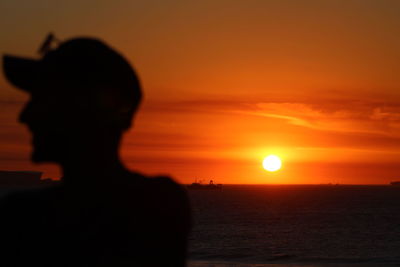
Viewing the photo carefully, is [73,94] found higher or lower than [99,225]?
higher

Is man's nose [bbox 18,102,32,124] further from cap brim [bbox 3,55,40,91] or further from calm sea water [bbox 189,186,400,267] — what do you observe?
calm sea water [bbox 189,186,400,267]

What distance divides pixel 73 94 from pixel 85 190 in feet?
0.81

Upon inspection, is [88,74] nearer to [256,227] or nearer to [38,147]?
[38,147]

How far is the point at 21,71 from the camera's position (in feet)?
5.93

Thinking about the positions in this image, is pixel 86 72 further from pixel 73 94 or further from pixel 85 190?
pixel 85 190

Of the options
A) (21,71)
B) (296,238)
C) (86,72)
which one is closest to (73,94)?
(86,72)

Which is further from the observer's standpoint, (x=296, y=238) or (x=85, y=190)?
(x=296, y=238)

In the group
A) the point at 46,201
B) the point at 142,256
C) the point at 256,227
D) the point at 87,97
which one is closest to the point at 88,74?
the point at 87,97

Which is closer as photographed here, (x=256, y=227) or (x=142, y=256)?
(x=142, y=256)

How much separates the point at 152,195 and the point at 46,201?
0.88 feet

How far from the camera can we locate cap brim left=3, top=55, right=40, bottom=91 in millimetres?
1794

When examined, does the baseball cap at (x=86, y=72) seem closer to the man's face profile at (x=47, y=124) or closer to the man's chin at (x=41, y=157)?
the man's face profile at (x=47, y=124)

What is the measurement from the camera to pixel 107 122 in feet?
5.88

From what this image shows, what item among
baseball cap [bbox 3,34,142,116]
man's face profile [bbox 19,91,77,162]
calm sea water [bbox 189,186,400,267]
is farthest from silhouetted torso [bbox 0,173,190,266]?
calm sea water [bbox 189,186,400,267]
